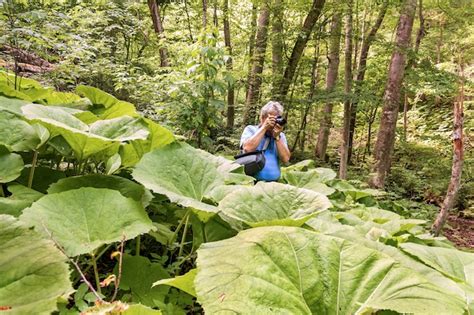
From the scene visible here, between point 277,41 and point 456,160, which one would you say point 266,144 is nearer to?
point 456,160

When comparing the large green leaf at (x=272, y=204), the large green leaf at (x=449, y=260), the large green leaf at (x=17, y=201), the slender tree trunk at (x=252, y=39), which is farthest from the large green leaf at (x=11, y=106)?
the slender tree trunk at (x=252, y=39)

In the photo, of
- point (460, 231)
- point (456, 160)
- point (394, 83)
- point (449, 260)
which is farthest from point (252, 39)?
point (449, 260)

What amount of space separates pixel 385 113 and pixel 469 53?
265 inches

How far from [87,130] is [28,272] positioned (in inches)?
28.3

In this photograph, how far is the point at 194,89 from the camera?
4.65 m

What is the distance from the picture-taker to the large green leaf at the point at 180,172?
1.28 metres

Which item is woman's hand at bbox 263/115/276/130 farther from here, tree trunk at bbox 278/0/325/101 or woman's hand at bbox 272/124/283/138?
tree trunk at bbox 278/0/325/101

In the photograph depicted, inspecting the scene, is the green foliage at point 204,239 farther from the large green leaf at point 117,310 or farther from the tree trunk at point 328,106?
the tree trunk at point 328,106

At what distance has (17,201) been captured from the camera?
1.10 m

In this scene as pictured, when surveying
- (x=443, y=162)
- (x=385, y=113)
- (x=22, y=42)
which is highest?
(x=22, y=42)

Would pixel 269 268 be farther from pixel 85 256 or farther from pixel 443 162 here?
pixel 443 162

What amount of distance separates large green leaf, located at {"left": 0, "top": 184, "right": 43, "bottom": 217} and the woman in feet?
6.64

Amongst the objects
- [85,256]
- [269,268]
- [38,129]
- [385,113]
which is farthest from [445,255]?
[385,113]

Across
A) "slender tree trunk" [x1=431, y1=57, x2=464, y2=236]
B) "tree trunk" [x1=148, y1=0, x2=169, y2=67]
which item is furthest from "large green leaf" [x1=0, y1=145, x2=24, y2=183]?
"tree trunk" [x1=148, y1=0, x2=169, y2=67]
